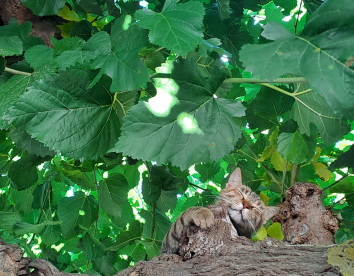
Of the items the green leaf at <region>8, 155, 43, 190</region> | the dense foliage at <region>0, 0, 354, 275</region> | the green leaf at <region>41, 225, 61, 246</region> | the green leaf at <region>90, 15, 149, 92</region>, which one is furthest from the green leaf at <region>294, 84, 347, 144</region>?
the green leaf at <region>41, 225, 61, 246</region>

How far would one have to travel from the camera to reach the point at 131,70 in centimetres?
87

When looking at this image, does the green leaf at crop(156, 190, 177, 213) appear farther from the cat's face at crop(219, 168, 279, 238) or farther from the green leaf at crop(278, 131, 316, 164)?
the green leaf at crop(278, 131, 316, 164)

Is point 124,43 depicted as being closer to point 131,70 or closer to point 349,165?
point 131,70

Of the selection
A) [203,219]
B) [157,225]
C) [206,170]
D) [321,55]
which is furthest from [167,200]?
[321,55]

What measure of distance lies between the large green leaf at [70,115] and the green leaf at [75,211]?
0.58 metres

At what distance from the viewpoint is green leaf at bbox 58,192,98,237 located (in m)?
1.46

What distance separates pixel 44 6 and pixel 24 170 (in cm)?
52

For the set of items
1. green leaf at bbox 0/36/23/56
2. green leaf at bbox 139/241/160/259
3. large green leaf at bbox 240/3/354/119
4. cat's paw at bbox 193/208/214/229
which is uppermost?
large green leaf at bbox 240/3/354/119

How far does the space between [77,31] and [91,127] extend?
54 cm

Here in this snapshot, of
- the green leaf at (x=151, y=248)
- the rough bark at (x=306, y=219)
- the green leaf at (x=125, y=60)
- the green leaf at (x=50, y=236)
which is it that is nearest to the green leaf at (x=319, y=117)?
the rough bark at (x=306, y=219)

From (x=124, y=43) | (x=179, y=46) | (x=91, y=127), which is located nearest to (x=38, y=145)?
(x=91, y=127)

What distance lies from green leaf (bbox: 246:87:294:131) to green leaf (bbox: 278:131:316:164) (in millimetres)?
209

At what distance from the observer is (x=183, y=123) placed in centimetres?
81

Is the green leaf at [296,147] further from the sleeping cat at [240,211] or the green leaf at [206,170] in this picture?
the green leaf at [206,170]
